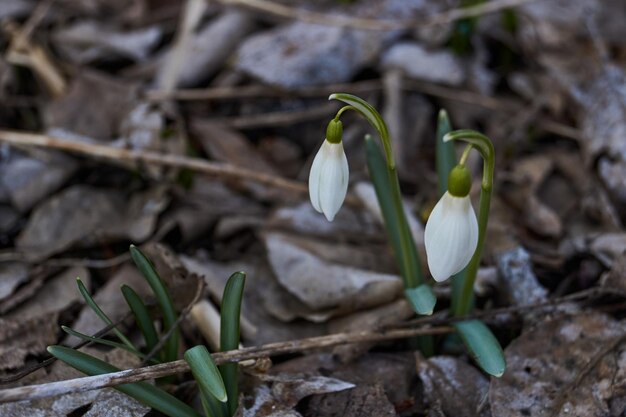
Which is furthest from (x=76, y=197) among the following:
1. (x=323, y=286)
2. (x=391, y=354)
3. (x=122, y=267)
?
Answer: (x=391, y=354)

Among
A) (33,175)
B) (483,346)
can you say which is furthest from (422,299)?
(33,175)

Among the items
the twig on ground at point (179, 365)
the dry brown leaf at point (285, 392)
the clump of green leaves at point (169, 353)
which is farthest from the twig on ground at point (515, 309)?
the clump of green leaves at point (169, 353)

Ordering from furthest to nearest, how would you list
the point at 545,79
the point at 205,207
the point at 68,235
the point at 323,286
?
the point at 545,79
the point at 205,207
the point at 68,235
the point at 323,286

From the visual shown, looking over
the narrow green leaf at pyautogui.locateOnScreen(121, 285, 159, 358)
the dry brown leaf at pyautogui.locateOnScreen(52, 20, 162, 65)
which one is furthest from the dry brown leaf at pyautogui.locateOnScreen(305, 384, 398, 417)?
the dry brown leaf at pyautogui.locateOnScreen(52, 20, 162, 65)

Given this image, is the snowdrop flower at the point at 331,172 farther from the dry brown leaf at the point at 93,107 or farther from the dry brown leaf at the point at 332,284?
the dry brown leaf at the point at 93,107

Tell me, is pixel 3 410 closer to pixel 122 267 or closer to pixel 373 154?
pixel 122 267

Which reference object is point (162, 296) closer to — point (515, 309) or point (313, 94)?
point (515, 309)

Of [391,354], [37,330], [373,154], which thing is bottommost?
[391,354]
